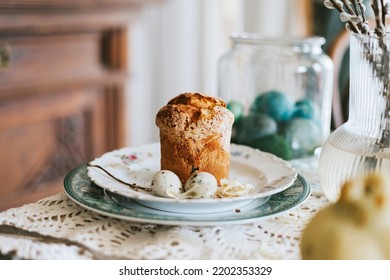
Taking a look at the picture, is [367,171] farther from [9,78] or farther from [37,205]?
[9,78]

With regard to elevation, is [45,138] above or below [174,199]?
below

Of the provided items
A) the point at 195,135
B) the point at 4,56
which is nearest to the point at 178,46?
the point at 4,56

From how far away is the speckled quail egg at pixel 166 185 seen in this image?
84cm

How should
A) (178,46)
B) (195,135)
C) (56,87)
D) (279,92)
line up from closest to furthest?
(195,135)
(279,92)
(56,87)
(178,46)

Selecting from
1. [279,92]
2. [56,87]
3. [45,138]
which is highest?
[279,92]

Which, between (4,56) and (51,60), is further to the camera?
(51,60)

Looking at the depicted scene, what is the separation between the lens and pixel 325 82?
4.61 ft

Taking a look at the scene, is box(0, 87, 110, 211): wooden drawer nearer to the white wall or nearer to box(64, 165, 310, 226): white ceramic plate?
the white wall

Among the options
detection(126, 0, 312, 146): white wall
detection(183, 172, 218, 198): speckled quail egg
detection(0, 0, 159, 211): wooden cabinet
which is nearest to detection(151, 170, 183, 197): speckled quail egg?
detection(183, 172, 218, 198): speckled quail egg

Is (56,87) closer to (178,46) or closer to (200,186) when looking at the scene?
(178,46)

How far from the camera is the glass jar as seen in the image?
1257 millimetres

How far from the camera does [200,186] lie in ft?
2.76

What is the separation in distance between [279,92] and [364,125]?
0.46 metres

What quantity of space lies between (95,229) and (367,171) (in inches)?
15.3
